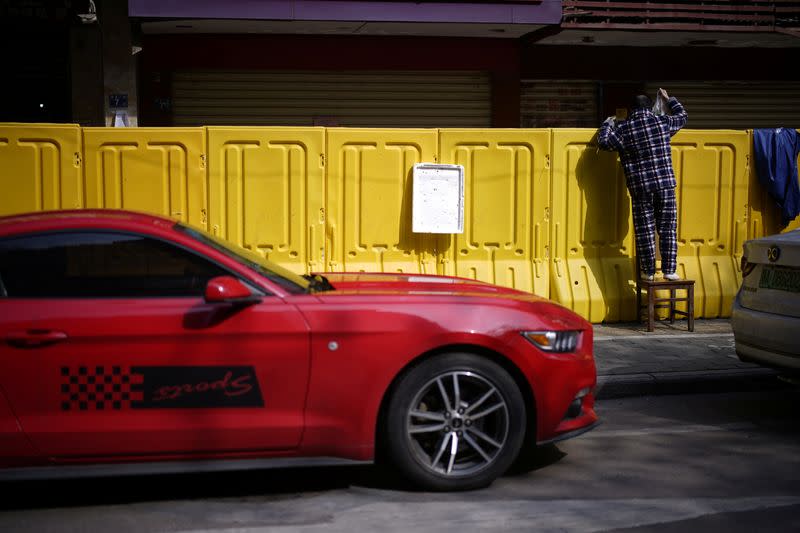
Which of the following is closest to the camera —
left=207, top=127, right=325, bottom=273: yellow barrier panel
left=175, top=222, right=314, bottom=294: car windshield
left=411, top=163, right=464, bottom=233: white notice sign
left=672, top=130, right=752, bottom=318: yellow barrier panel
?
left=175, top=222, right=314, bottom=294: car windshield

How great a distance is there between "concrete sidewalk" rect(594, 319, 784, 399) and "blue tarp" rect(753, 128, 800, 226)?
174 cm

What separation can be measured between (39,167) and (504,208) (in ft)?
15.1

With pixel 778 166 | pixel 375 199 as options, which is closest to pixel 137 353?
pixel 375 199

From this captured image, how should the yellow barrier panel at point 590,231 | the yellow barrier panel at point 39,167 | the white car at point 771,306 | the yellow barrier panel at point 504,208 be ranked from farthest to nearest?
the yellow barrier panel at point 590,231
the yellow barrier panel at point 504,208
the yellow barrier panel at point 39,167
the white car at point 771,306

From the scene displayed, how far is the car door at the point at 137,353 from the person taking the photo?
15.4 feet

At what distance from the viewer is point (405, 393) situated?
4961 millimetres

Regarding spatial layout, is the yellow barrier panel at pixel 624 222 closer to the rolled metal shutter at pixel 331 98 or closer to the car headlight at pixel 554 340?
the car headlight at pixel 554 340

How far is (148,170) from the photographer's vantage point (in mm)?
9547

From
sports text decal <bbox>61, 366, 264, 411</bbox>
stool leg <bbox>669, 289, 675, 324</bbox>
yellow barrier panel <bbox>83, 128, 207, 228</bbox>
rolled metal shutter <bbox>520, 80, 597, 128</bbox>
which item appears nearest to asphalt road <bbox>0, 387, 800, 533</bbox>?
sports text decal <bbox>61, 366, 264, 411</bbox>

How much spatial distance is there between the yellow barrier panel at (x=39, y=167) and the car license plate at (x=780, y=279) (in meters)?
6.30

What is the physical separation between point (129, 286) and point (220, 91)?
11.2m

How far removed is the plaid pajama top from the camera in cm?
962

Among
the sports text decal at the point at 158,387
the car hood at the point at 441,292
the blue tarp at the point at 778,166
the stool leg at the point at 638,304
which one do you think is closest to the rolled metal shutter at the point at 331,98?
the blue tarp at the point at 778,166

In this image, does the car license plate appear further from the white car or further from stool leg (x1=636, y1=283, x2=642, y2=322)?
stool leg (x1=636, y1=283, x2=642, y2=322)
